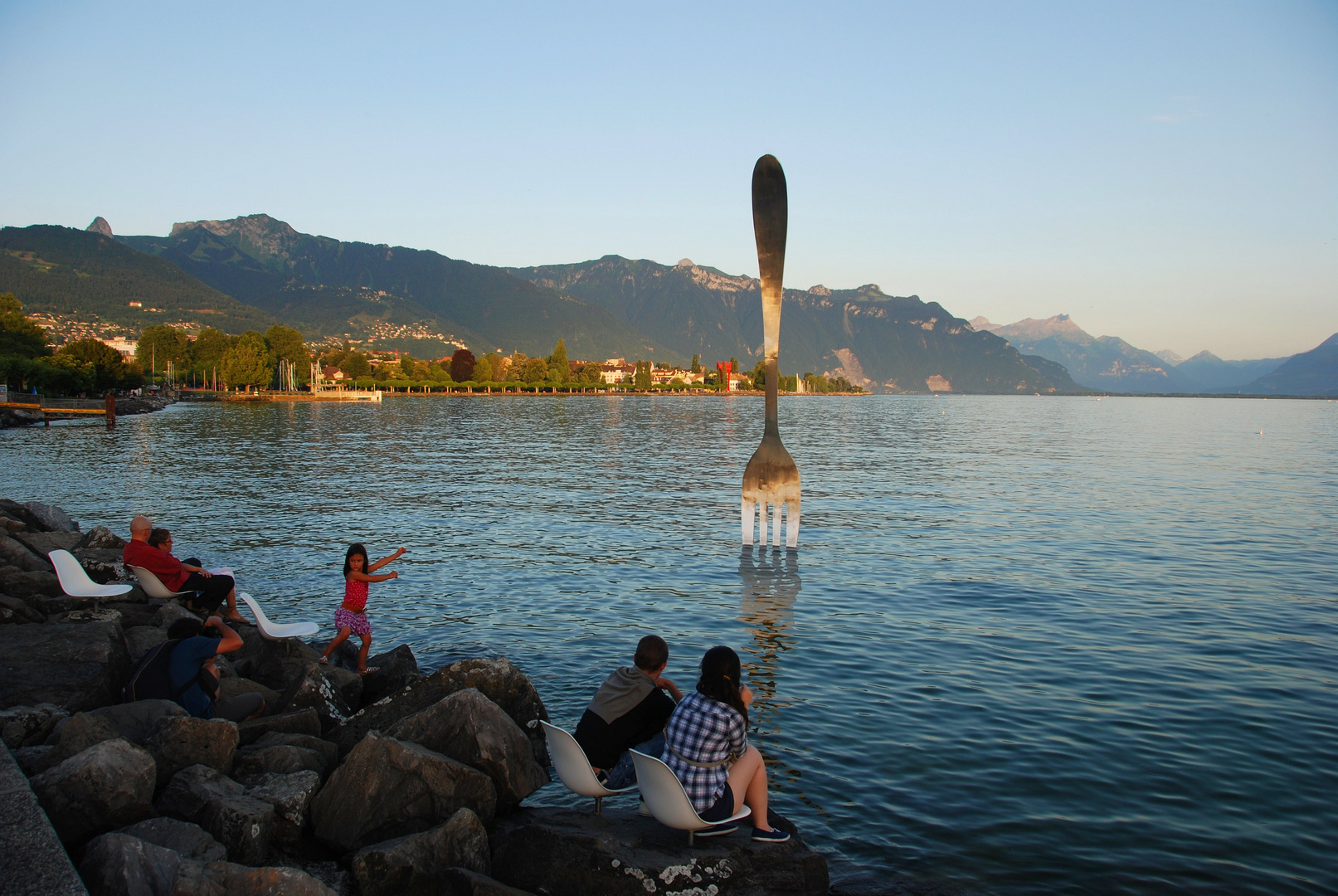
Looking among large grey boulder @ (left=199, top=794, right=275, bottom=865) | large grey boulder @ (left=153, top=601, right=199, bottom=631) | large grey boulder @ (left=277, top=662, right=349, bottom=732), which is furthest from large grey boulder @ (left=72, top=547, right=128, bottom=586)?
large grey boulder @ (left=199, top=794, right=275, bottom=865)

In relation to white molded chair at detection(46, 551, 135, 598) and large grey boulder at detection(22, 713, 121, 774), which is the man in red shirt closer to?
white molded chair at detection(46, 551, 135, 598)

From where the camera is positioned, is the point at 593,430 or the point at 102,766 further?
the point at 593,430

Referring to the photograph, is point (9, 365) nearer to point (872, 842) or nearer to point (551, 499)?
point (551, 499)

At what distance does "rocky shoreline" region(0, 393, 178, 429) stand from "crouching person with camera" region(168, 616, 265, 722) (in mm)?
87166

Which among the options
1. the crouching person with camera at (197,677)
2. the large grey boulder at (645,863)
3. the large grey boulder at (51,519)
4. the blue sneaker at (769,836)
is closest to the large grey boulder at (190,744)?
the crouching person with camera at (197,677)

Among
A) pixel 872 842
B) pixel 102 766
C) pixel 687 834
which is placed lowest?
pixel 872 842

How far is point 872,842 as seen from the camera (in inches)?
345

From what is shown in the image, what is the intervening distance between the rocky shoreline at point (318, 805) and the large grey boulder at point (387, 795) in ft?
0.05

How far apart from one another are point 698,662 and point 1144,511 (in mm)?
25034

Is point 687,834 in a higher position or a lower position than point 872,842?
higher

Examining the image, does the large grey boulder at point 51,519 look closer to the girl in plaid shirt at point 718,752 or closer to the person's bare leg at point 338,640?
the person's bare leg at point 338,640

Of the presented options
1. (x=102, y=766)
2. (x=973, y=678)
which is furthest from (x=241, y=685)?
(x=973, y=678)

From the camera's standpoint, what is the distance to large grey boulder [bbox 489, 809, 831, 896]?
718 centimetres

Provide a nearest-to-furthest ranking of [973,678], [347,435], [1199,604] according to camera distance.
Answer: [973,678], [1199,604], [347,435]
